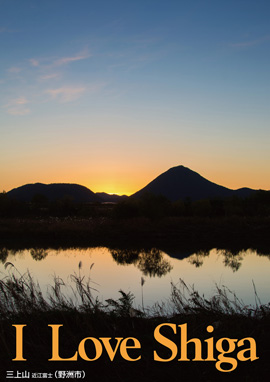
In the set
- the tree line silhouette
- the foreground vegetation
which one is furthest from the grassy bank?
the foreground vegetation

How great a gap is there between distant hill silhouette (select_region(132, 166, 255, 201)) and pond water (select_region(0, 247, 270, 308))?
4488 inches

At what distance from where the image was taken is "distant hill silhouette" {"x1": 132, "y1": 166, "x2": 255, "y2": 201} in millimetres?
139500

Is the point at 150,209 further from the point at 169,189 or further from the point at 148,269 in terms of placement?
the point at 169,189

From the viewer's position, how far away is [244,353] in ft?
12.5

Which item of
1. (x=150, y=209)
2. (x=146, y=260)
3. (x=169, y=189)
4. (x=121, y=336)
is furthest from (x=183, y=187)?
(x=121, y=336)

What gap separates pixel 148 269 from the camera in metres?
15.4

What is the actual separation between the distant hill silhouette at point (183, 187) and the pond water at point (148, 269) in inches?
4488

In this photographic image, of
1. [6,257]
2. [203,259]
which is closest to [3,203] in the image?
[6,257]

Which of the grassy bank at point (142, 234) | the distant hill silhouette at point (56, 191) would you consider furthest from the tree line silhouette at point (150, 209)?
the distant hill silhouette at point (56, 191)

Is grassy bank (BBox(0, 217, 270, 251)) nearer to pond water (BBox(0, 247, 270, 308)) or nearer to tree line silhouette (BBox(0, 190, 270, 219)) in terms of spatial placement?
pond water (BBox(0, 247, 270, 308))

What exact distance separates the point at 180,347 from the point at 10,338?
1.95 metres

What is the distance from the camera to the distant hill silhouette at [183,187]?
13950cm

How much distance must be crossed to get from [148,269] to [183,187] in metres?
135

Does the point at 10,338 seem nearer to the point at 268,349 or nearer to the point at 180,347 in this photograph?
the point at 180,347
